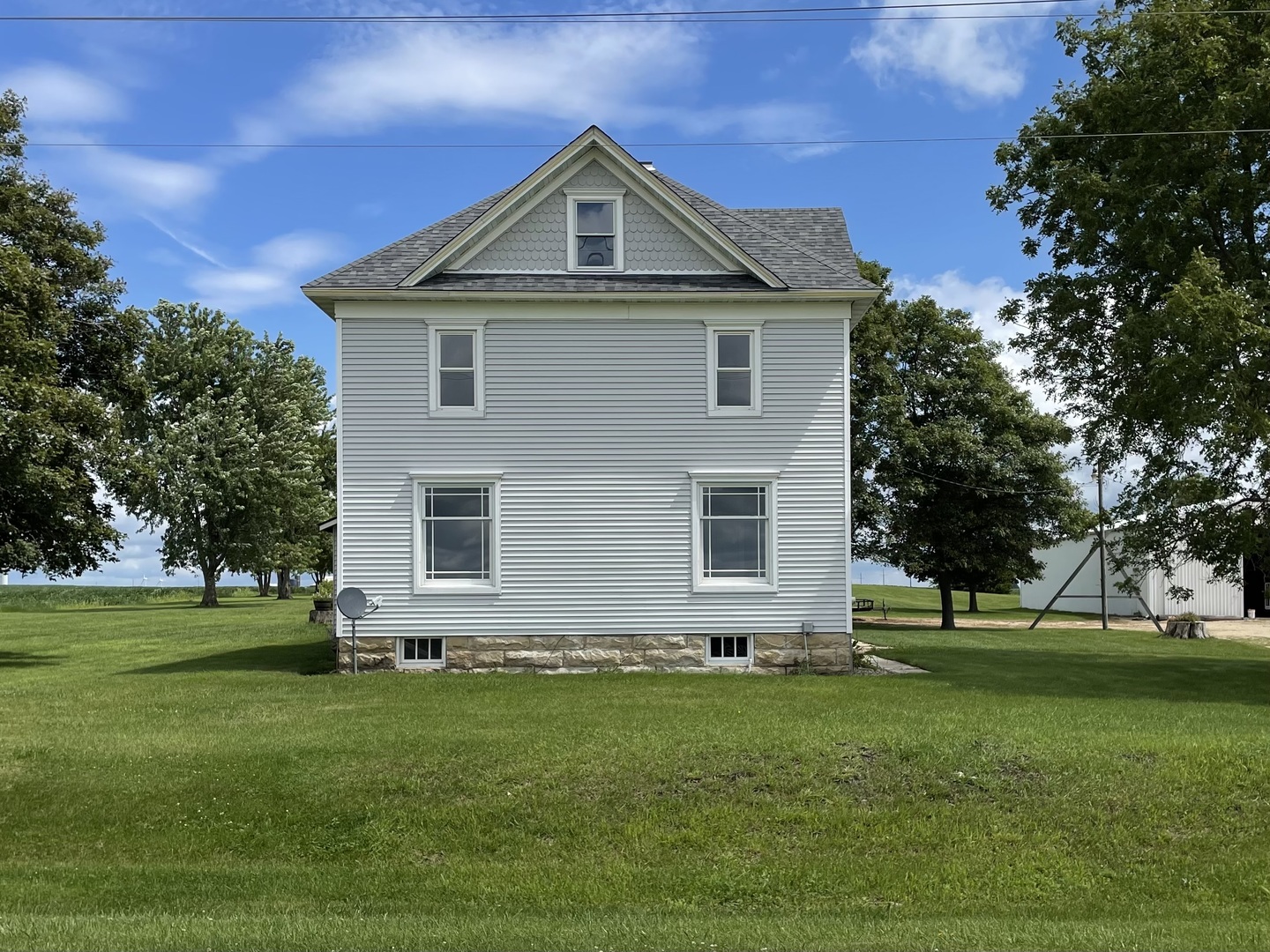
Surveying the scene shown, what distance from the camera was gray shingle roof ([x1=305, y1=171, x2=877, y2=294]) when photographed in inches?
878

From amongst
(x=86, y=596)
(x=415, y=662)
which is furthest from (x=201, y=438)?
(x=415, y=662)

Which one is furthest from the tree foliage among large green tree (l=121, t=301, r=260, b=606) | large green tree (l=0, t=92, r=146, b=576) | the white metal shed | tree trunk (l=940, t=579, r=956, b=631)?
the white metal shed

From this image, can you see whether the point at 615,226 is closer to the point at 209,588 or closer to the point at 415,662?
the point at 415,662

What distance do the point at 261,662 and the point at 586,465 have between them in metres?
8.71

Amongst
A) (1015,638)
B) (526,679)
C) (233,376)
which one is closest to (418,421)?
(526,679)

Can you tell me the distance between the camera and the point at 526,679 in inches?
819

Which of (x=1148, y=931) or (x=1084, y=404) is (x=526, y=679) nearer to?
(x=1148, y=931)

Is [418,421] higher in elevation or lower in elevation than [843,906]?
higher

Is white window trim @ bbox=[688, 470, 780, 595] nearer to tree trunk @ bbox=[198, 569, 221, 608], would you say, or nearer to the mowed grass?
the mowed grass

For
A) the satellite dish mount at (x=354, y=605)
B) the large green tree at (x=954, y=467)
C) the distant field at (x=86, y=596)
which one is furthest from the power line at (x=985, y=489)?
the distant field at (x=86, y=596)

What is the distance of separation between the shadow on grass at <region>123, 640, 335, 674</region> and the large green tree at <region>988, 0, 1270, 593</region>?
16.9 metres

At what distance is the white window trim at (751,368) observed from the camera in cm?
2248

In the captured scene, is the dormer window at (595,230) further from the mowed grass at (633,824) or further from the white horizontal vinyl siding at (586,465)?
the mowed grass at (633,824)

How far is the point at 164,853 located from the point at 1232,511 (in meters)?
20.4
